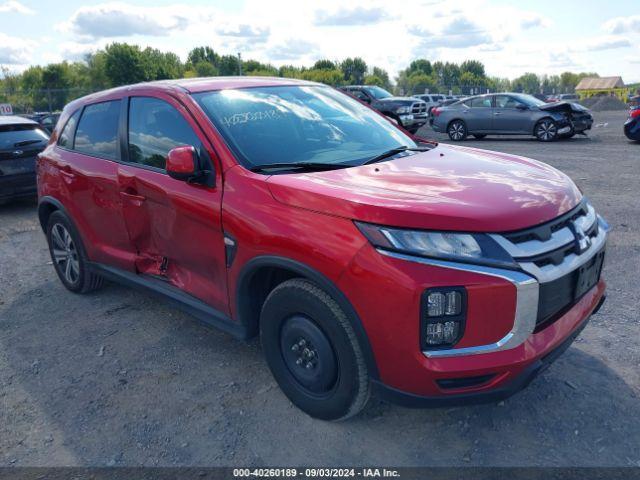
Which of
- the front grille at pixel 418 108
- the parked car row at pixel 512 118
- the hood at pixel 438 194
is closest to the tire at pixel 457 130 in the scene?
the parked car row at pixel 512 118

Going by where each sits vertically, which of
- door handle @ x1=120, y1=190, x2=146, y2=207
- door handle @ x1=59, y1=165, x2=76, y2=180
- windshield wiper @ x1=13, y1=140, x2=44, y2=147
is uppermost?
door handle @ x1=59, y1=165, x2=76, y2=180

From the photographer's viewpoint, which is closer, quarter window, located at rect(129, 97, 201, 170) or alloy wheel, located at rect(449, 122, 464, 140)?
quarter window, located at rect(129, 97, 201, 170)

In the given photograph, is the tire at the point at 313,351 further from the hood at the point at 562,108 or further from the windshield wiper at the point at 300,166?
the hood at the point at 562,108

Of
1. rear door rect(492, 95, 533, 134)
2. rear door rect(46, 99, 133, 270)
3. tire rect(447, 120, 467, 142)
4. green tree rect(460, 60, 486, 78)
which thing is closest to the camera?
rear door rect(46, 99, 133, 270)

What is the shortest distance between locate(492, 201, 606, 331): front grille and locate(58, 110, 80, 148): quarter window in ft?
12.6

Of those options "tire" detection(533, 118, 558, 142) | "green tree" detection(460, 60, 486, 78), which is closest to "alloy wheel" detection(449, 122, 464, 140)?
"tire" detection(533, 118, 558, 142)

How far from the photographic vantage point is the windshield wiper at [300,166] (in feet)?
10.1

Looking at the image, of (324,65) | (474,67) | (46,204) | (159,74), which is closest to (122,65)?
(159,74)

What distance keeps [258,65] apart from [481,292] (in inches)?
4702

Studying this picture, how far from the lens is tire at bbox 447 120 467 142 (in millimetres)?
17844

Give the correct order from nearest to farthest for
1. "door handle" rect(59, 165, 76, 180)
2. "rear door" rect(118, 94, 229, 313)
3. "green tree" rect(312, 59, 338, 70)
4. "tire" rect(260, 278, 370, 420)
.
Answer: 1. "tire" rect(260, 278, 370, 420)
2. "rear door" rect(118, 94, 229, 313)
3. "door handle" rect(59, 165, 76, 180)
4. "green tree" rect(312, 59, 338, 70)

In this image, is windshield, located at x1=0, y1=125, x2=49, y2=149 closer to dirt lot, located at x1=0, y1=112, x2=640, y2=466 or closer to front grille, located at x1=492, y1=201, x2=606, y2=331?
dirt lot, located at x1=0, y1=112, x2=640, y2=466

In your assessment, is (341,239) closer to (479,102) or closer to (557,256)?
(557,256)

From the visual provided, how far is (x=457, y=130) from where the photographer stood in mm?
18031
